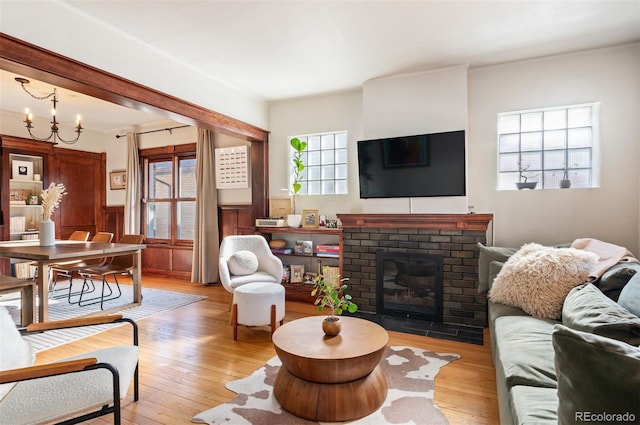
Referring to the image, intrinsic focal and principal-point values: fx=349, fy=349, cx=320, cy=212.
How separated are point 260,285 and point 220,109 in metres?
2.15

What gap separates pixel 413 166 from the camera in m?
3.84

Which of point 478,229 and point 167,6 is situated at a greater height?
point 167,6

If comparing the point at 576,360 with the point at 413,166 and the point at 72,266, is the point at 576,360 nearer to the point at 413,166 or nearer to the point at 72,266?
the point at 413,166

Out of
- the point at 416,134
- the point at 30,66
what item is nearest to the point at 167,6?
the point at 30,66

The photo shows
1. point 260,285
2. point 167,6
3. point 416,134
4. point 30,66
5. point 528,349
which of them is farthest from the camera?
point 416,134

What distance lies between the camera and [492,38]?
3.14 meters

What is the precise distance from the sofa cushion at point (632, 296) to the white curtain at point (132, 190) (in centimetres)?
651

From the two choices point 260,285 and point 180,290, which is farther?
point 180,290

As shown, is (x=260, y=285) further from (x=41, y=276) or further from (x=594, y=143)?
(x=594, y=143)

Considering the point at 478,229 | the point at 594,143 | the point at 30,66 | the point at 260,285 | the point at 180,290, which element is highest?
the point at 30,66

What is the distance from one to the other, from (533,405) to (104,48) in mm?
3619

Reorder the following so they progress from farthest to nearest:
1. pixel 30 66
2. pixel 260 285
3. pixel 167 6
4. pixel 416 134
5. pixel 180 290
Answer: pixel 180 290 → pixel 416 134 → pixel 260 285 → pixel 167 6 → pixel 30 66

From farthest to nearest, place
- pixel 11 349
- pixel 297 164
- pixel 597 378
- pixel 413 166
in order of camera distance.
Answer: pixel 297 164 → pixel 413 166 → pixel 11 349 → pixel 597 378

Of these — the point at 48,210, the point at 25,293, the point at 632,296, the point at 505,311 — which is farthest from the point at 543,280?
the point at 48,210
